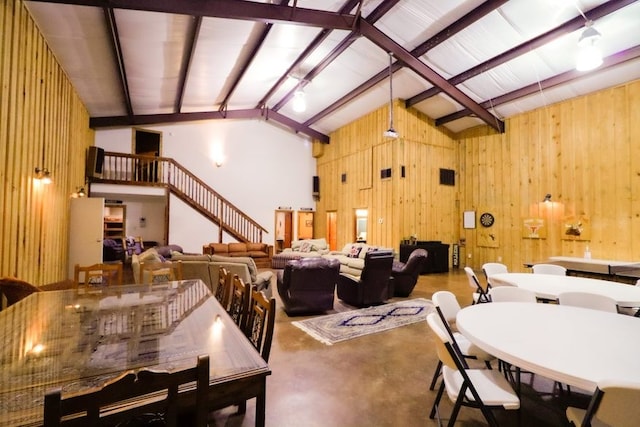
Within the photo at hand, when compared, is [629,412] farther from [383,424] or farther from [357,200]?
[357,200]

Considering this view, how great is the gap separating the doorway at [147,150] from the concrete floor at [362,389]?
301 inches

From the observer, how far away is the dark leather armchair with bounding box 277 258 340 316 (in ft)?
14.9

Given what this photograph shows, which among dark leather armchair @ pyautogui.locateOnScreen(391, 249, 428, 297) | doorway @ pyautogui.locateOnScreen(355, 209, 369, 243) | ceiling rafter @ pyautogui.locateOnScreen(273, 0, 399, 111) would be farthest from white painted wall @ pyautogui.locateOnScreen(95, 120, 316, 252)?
dark leather armchair @ pyautogui.locateOnScreen(391, 249, 428, 297)

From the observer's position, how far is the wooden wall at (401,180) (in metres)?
8.71

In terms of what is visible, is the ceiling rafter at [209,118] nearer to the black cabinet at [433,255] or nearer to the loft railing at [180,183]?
the loft railing at [180,183]

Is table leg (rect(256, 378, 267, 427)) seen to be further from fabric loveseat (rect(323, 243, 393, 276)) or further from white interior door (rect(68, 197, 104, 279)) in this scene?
white interior door (rect(68, 197, 104, 279))

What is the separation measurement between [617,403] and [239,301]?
2157mm

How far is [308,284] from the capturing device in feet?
15.1

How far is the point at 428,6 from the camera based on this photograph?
17.6 feet

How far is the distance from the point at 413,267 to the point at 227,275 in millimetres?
4024

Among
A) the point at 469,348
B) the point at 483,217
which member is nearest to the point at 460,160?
the point at 483,217

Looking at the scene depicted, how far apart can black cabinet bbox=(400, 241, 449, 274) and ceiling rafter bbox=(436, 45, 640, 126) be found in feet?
12.3

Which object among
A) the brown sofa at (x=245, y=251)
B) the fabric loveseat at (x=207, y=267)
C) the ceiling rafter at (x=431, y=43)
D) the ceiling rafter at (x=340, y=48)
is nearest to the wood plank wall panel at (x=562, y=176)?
the ceiling rafter at (x=431, y=43)

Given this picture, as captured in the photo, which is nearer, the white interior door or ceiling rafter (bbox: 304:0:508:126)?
ceiling rafter (bbox: 304:0:508:126)
